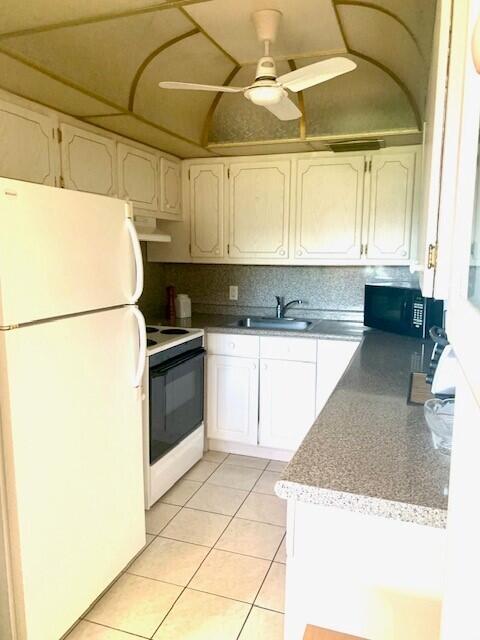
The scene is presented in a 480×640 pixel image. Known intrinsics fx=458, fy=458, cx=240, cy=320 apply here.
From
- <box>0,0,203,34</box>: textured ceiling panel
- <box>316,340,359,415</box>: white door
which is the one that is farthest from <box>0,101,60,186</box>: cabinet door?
<box>316,340,359,415</box>: white door

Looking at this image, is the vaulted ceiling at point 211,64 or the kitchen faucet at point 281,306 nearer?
the vaulted ceiling at point 211,64

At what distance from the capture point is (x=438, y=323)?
8.92ft

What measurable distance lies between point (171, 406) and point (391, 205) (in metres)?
1.96

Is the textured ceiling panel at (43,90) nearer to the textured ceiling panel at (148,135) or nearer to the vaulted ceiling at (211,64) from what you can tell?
the vaulted ceiling at (211,64)

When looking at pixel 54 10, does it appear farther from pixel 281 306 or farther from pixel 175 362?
pixel 281 306

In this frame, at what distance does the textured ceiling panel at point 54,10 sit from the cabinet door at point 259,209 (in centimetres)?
175

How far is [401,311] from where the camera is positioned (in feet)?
9.38

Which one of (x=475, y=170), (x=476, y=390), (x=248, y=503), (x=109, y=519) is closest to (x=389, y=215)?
(x=248, y=503)

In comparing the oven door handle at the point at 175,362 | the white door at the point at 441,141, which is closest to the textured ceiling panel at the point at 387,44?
the white door at the point at 441,141

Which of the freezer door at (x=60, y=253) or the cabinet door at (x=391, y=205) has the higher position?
the cabinet door at (x=391, y=205)

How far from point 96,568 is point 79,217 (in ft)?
4.59

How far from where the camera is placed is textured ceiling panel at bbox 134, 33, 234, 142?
225 centimetres

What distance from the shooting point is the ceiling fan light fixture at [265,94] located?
173cm

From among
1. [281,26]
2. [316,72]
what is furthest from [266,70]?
[281,26]
